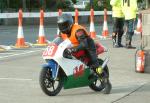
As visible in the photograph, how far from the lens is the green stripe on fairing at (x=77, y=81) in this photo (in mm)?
9336

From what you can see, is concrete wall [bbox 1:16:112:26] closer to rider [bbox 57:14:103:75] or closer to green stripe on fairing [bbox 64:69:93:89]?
green stripe on fairing [bbox 64:69:93:89]

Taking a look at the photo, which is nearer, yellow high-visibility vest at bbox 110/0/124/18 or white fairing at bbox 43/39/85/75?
white fairing at bbox 43/39/85/75

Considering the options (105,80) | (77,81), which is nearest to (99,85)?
(105,80)

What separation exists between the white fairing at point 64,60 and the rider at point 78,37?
0.14 metres

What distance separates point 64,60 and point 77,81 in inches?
18.8

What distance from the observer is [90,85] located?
977 cm

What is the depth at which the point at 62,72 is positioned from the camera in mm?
9320

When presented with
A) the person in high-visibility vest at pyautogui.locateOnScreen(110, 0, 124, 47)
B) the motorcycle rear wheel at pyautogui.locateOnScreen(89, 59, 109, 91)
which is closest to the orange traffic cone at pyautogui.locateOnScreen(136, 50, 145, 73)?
the motorcycle rear wheel at pyautogui.locateOnScreen(89, 59, 109, 91)

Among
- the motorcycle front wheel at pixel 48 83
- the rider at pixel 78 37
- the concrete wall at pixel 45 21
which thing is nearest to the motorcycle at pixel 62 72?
the motorcycle front wheel at pixel 48 83

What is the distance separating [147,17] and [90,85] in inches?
134

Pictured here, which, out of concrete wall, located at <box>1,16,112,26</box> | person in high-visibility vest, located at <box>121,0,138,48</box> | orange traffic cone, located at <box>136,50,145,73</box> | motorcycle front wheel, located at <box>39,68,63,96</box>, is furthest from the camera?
concrete wall, located at <box>1,16,112,26</box>

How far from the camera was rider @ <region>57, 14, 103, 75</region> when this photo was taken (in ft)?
30.4

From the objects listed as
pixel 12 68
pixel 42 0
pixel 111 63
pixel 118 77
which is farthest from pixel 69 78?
pixel 42 0

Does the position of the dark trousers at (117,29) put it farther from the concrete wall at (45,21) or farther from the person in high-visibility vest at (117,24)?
the concrete wall at (45,21)
